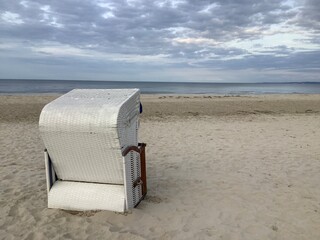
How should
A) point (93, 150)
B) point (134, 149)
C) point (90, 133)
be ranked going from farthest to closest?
point (134, 149) → point (93, 150) → point (90, 133)

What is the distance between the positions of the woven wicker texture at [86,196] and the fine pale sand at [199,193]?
0.35 ft

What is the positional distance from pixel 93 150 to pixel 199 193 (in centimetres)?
207

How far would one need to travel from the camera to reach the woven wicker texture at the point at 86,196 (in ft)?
14.8

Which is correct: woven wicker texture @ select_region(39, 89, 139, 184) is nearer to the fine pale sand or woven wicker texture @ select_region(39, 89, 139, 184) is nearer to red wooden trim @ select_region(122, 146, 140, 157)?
red wooden trim @ select_region(122, 146, 140, 157)

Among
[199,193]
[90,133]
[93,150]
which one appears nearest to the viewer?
[90,133]

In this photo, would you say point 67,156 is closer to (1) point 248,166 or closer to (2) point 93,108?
(2) point 93,108

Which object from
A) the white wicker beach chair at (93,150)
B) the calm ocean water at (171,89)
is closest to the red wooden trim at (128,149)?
the white wicker beach chair at (93,150)

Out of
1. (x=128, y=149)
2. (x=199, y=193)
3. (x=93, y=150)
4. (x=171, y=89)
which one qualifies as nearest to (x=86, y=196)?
(x=93, y=150)

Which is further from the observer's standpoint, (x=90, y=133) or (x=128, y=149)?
(x=128, y=149)

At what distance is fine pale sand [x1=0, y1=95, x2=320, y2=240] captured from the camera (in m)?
4.19

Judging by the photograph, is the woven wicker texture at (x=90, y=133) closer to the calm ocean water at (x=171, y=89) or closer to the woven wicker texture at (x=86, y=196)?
the woven wicker texture at (x=86, y=196)

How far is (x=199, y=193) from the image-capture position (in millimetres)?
5473

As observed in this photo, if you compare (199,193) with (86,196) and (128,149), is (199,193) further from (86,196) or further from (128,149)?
(86,196)

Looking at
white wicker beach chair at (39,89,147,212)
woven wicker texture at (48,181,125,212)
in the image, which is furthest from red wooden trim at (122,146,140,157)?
woven wicker texture at (48,181,125,212)
